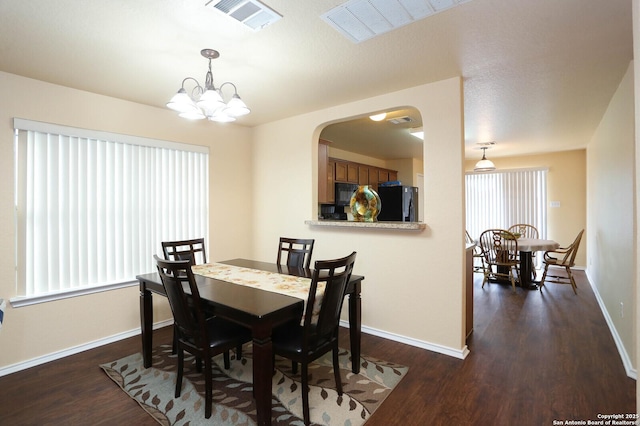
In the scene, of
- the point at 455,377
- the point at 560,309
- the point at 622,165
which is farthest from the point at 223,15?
the point at 560,309

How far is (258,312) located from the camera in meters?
1.68

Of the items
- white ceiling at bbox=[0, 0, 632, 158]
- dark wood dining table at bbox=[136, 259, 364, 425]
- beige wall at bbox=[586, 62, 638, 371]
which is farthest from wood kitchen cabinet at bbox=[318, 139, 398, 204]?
beige wall at bbox=[586, 62, 638, 371]

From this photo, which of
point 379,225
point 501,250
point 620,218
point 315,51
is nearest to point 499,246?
point 501,250

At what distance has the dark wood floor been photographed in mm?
1933

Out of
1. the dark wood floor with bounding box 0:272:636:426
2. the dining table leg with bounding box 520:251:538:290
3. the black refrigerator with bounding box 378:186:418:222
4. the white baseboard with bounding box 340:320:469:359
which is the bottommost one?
the dark wood floor with bounding box 0:272:636:426

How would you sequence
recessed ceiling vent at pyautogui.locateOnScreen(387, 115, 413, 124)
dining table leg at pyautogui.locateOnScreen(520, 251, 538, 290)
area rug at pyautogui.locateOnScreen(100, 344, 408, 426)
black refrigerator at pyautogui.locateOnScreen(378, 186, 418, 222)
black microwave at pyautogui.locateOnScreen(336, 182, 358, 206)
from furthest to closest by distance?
1. black microwave at pyautogui.locateOnScreen(336, 182, 358, 206)
2. dining table leg at pyautogui.locateOnScreen(520, 251, 538, 290)
3. black refrigerator at pyautogui.locateOnScreen(378, 186, 418, 222)
4. recessed ceiling vent at pyautogui.locateOnScreen(387, 115, 413, 124)
5. area rug at pyautogui.locateOnScreen(100, 344, 408, 426)

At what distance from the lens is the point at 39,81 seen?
2656 mm

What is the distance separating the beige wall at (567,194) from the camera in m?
6.14

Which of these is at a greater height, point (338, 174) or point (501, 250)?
point (338, 174)

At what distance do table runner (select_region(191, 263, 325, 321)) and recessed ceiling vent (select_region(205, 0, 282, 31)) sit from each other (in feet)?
5.50

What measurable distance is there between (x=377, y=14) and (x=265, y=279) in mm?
1930

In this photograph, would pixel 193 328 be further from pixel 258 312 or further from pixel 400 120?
pixel 400 120

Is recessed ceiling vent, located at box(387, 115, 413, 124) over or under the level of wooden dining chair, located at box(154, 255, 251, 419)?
over

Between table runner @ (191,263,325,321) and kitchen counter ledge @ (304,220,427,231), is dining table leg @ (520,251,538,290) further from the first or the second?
table runner @ (191,263,325,321)
